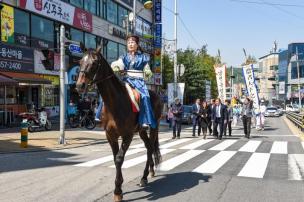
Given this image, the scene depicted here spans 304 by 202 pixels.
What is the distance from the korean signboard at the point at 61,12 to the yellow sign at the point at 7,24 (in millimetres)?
1177

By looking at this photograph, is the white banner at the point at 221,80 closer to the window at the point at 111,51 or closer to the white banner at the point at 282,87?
the window at the point at 111,51

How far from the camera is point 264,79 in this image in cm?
15262

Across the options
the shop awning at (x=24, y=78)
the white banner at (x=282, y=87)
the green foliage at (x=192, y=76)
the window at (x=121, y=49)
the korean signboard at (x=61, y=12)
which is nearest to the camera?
the shop awning at (x=24, y=78)

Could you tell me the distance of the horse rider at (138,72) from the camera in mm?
7784

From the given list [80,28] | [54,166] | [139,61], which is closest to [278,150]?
[54,166]

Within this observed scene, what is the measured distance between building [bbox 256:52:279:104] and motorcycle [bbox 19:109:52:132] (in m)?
121

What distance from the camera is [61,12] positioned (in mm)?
30531

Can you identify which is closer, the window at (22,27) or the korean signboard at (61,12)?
the window at (22,27)

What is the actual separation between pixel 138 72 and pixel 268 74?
472 feet

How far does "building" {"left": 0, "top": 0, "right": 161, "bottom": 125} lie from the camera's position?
2502 centimetres

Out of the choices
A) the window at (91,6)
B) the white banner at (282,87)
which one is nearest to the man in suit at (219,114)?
the window at (91,6)

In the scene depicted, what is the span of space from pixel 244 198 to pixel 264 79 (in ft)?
492

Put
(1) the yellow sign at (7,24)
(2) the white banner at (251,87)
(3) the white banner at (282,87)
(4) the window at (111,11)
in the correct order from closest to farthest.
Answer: (1) the yellow sign at (7,24) < (2) the white banner at (251,87) < (4) the window at (111,11) < (3) the white banner at (282,87)

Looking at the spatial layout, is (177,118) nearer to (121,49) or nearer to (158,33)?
(121,49)
